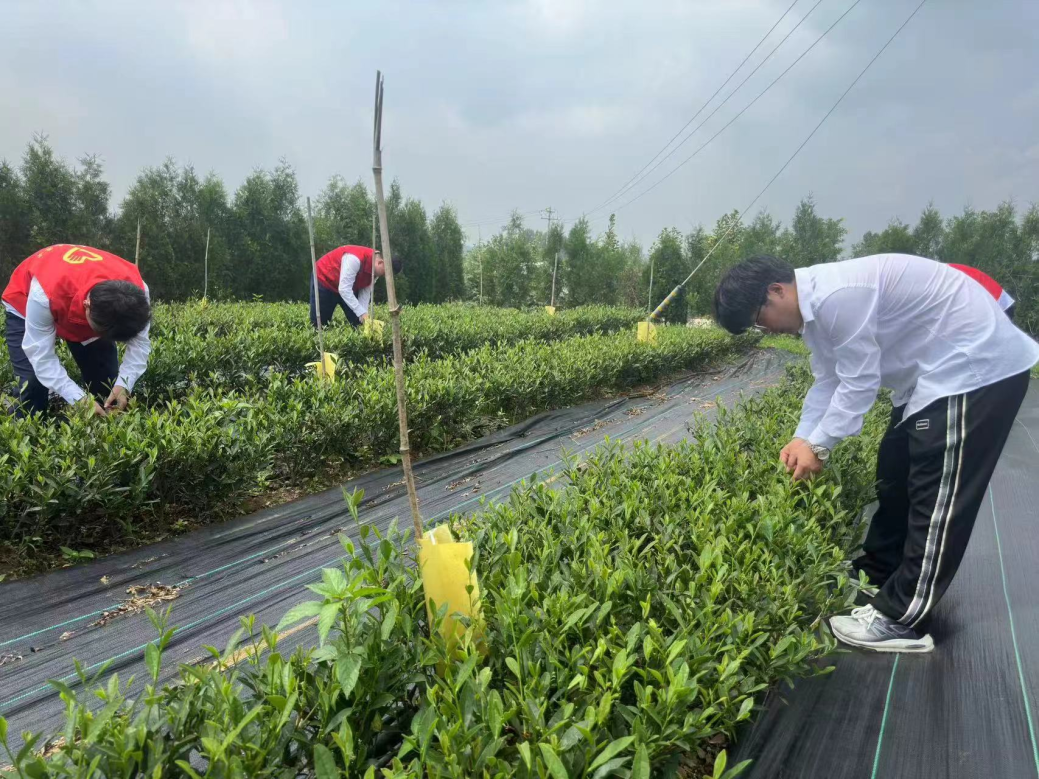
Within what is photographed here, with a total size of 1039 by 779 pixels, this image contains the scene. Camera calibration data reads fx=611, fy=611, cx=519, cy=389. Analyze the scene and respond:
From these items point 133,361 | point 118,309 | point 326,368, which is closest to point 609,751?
point 118,309

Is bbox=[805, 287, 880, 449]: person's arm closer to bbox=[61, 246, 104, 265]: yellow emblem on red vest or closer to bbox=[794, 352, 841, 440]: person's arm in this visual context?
bbox=[794, 352, 841, 440]: person's arm

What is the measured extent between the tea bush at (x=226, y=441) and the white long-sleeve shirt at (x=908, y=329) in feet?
8.95

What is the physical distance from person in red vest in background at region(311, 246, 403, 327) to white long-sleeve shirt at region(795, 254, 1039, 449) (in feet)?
14.9

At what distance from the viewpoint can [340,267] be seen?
21.7ft

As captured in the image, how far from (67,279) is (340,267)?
3.62 m

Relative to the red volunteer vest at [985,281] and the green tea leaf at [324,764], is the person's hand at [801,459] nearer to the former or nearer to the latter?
the red volunteer vest at [985,281]

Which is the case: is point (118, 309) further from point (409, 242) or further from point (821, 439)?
point (409, 242)

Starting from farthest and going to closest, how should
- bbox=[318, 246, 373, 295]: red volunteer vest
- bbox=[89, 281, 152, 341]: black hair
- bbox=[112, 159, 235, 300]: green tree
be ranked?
bbox=[112, 159, 235, 300]: green tree, bbox=[318, 246, 373, 295]: red volunteer vest, bbox=[89, 281, 152, 341]: black hair

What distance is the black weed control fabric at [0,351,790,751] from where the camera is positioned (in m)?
2.03

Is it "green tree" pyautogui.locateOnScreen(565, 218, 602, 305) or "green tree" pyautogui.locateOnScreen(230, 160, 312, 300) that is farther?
"green tree" pyautogui.locateOnScreen(565, 218, 602, 305)

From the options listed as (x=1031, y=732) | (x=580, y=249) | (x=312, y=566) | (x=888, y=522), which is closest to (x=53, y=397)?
(x=312, y=566)

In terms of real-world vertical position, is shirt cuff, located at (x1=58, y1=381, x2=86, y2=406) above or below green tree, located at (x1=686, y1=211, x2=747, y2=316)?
below

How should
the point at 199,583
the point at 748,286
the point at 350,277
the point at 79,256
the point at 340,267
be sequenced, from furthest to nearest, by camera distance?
the point at 340,267 < the point at 350,277 < the point at 79,256 < the point at 199,583 < the point at 748,286

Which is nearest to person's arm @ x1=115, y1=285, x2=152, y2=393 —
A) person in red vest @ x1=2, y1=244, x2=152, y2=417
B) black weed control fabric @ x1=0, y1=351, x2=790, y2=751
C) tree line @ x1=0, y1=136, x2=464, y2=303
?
person in red vest @ x1=2, y1=244, x2=152, y2=417
